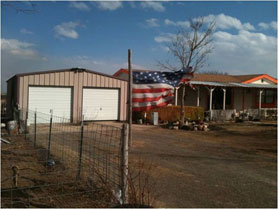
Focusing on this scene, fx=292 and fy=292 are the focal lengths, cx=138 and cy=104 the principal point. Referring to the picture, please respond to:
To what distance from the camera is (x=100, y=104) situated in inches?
720

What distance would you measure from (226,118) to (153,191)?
17.3 meters

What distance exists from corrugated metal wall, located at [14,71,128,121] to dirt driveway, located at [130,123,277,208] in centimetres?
690

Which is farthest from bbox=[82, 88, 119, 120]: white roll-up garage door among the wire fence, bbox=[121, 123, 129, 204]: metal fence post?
bbox=[121, 123, 129, 204]: metal fence post

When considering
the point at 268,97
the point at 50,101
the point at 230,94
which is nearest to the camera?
the point at 50,101

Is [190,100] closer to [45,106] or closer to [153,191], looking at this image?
[45,106]

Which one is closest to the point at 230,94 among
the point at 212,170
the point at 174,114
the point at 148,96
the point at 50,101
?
the point at 174,114

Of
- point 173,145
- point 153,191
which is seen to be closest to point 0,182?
point 153,191

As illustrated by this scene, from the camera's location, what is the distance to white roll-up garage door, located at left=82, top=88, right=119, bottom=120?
58.3 feet

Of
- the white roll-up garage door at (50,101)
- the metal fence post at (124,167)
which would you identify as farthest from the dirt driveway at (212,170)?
the white roll-up garage door at (50,101)

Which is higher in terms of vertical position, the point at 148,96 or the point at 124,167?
the point at 148,96

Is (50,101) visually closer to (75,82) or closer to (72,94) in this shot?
(72,94)

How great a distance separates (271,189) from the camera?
5.68 metres

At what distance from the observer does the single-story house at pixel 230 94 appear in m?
23.0

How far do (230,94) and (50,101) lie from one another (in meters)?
16.0
